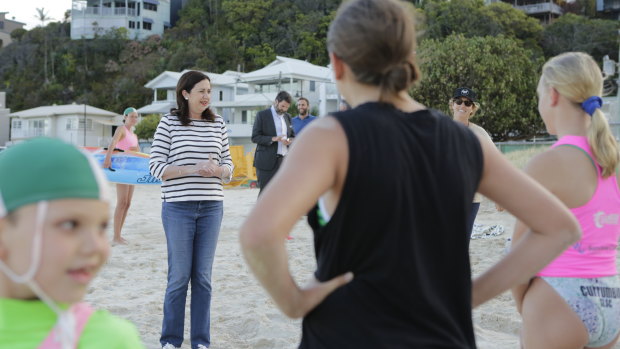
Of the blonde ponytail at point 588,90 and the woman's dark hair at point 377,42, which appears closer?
the woman's dark hair at point 377,42

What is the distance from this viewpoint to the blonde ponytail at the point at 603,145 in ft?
7.54

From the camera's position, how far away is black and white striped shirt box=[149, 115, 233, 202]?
405 centimetres

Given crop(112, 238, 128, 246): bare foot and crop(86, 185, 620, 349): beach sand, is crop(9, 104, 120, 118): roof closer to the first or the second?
crop(86, 185, 620, 349): beach sand

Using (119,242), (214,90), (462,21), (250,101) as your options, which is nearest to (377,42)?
(119,242)

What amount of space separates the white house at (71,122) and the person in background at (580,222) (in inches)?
2219

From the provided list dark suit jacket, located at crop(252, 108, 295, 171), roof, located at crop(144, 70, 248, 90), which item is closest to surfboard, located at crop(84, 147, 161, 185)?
dark suit jacket, located at crop(252, 108, 295, 171)

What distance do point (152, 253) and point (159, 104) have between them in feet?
176

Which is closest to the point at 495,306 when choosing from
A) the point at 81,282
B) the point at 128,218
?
the point at 81,282

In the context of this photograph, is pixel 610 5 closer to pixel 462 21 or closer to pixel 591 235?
pixel 462 21

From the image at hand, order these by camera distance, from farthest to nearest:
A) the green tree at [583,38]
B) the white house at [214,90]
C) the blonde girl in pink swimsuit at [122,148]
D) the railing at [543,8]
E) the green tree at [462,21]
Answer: the railing at [543,8] < the white house at [214,90] < the green tree at [583,38] < the green tree at [462,21] < the blonde girl in pink swimsuit at [122,148]

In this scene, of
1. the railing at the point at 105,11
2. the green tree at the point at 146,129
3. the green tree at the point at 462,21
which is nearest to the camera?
the green tree at the point at 146,129

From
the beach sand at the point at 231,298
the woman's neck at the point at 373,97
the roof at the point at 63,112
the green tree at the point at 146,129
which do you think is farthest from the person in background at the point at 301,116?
the roof at the point at 63,112

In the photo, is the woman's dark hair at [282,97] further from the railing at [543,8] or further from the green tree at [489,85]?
the railing at [543,8]

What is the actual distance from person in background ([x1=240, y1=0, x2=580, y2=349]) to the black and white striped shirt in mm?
2616
